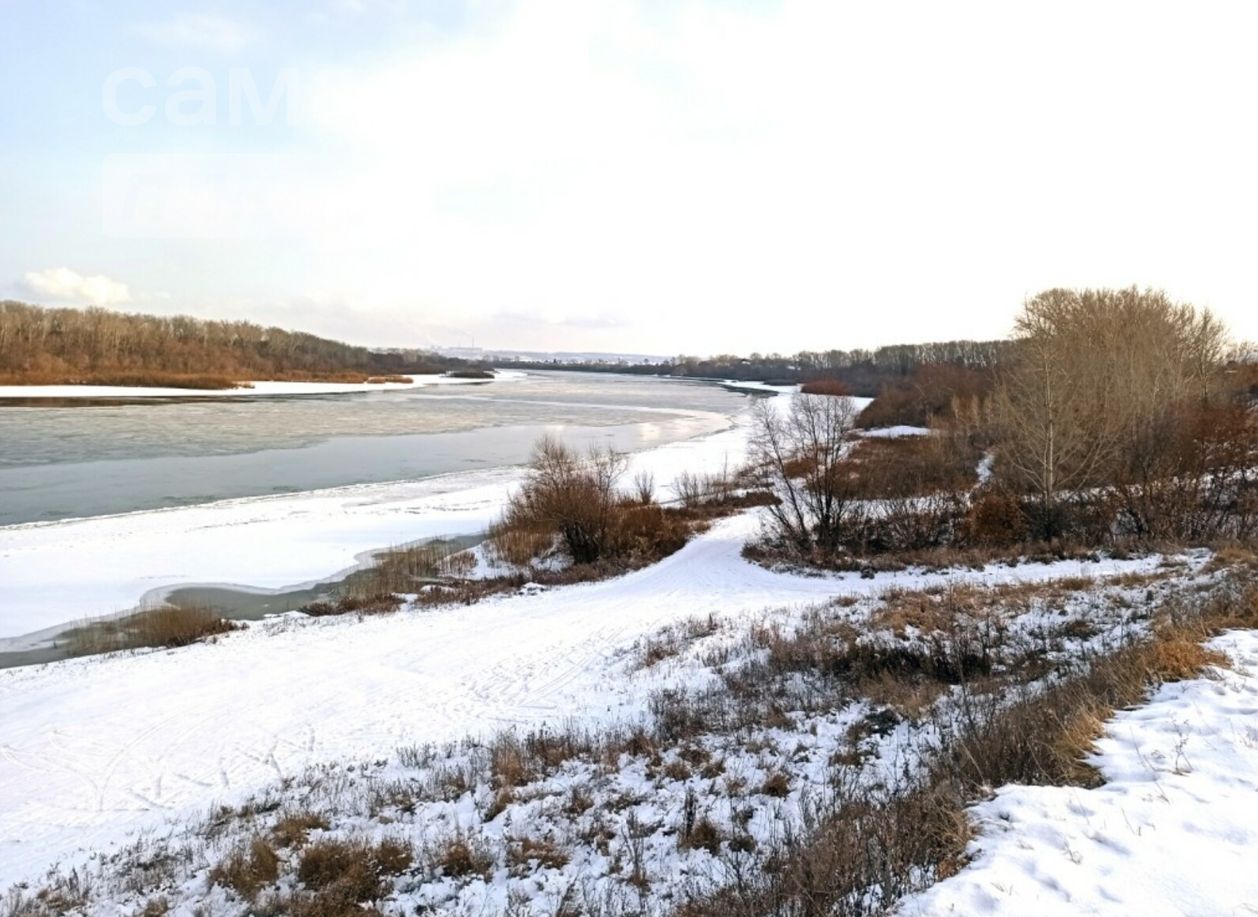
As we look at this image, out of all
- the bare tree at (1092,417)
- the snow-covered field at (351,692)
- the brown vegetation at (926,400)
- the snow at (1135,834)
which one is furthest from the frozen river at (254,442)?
the snow at (1135,834)

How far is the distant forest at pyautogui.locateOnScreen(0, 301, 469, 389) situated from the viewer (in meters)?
78.6

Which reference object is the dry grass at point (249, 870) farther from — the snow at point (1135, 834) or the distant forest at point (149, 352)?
the distant forest at point (149, 352)

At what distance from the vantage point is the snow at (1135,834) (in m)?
3.01

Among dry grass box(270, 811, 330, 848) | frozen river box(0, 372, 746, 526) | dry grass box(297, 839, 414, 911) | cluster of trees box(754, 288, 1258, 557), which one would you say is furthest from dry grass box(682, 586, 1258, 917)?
frozen river box(0, 372, 746, 526)

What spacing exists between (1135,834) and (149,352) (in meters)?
114

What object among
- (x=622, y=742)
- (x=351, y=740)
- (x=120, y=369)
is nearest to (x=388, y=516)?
(x=351, y=740)

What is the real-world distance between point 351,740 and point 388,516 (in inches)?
640

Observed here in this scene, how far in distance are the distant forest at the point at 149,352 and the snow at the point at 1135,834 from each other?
297 feet

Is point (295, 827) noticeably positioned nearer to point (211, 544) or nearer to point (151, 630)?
point (151, 630)

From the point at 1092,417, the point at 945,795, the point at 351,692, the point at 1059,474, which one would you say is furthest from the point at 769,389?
the point at 945,795

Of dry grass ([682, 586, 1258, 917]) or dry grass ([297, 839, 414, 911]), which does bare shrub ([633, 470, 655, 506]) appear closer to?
dry grass ([682, 586, 1258, 917])

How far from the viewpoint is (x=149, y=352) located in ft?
310

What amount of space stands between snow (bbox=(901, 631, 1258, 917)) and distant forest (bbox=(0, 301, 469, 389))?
297 feet

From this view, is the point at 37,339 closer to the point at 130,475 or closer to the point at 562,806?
the point at 130,475
